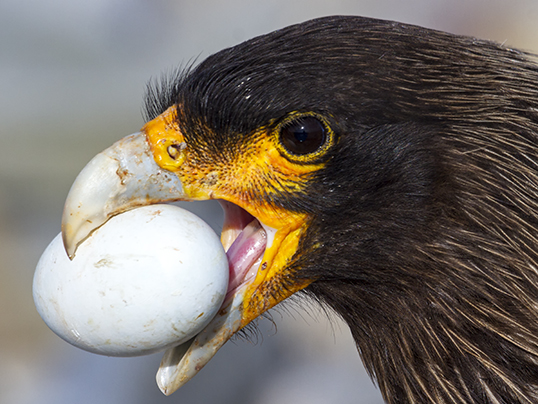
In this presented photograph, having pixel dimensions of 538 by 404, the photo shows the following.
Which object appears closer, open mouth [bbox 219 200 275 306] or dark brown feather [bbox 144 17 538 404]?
dark brown feather [bbox 144 17 538 404]

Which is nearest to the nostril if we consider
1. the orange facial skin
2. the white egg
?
the orange facial skin

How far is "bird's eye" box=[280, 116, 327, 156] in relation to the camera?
1341 millimetres

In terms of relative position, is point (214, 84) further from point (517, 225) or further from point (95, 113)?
point (95, 113)

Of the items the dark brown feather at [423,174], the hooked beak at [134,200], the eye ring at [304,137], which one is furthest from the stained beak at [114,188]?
the eye ring at [304,137]

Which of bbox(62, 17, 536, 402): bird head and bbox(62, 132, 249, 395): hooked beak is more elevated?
bbox(62, 17, 536, 402): bird head

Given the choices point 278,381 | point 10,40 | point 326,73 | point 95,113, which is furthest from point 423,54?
point 10,40

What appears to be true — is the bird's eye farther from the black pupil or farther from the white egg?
the white egg

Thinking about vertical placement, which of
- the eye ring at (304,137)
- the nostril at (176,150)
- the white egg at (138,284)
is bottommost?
the white egg at (138,284)

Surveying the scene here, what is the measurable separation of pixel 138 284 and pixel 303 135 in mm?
466

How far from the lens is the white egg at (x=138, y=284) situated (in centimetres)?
126

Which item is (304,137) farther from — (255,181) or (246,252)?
(246,252)

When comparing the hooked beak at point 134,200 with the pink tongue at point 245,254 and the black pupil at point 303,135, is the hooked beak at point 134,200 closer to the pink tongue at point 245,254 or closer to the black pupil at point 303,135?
the pink tongue at point 245,254

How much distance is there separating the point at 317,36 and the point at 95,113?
14.5ft

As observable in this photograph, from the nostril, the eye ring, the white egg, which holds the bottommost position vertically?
the white egg
